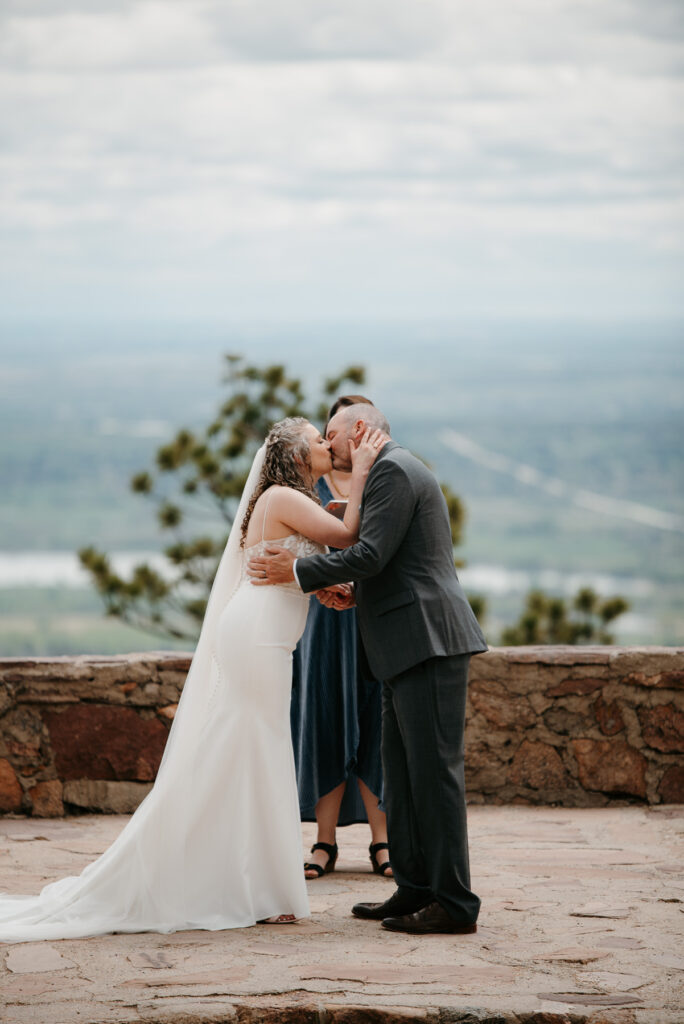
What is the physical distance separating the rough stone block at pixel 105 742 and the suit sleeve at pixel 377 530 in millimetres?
2322

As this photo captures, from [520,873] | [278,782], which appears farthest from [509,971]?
[520,873]

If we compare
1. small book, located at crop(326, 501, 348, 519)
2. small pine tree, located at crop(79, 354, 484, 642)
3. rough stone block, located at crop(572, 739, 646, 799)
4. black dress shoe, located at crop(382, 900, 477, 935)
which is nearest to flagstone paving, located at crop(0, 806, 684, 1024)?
black dress shoe, located at crop(382, 900, 477, 935)

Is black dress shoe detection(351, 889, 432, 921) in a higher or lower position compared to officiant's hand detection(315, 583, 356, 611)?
lower

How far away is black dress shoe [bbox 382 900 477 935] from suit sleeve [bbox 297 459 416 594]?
1.12m

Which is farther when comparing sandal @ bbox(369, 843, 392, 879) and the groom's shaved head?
sandal @ bbox(369, 843, 392, 879)

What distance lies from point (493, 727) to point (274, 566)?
2.30 metres

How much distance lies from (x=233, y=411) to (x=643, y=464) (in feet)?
398

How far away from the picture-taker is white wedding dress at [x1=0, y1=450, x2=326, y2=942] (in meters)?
4.13

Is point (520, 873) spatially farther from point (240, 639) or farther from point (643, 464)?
point (643, 464)

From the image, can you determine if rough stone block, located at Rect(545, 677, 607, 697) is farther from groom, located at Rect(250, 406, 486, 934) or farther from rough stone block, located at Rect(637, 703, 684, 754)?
groom, located at Rect(250, 406, 486, 934)

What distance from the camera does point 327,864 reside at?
502 cm

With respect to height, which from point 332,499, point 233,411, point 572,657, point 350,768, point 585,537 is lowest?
point 350,768

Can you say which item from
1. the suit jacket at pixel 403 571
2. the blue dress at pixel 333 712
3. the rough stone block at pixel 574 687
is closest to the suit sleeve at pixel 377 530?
the suit jacket at pixel 403 571

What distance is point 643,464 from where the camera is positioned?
130 metres
